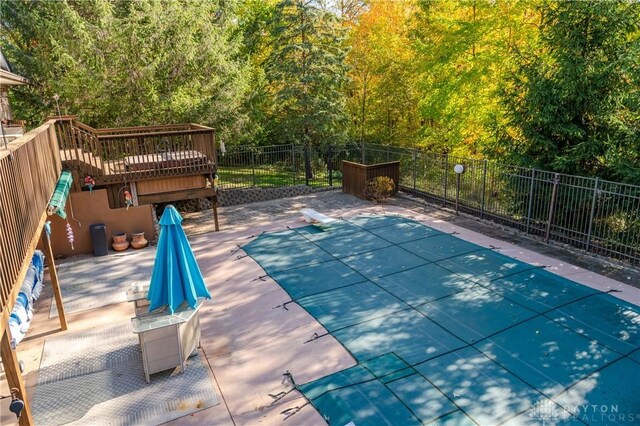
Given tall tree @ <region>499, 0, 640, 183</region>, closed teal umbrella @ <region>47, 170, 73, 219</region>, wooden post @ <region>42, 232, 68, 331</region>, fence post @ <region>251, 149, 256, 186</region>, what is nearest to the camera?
wooden post @ <region>42, 232, 68, 331</region>

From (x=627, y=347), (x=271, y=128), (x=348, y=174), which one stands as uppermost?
(x=271, y=128)

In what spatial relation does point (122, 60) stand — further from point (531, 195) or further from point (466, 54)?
point (531, 195)

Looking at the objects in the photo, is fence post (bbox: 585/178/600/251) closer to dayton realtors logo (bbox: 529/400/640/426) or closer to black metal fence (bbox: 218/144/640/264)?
black metal fence (bbox: 218/144/640/264)

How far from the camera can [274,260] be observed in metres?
9.86

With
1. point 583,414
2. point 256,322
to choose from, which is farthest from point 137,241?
point 583,414

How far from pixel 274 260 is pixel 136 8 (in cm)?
1212

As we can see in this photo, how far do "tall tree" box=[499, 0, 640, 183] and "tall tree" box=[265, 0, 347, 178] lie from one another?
863cm

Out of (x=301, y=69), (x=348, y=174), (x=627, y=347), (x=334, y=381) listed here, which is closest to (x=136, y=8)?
(x=301, y=69)

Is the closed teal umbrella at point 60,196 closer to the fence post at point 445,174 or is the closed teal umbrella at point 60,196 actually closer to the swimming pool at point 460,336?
the swimming pool at point 460,336

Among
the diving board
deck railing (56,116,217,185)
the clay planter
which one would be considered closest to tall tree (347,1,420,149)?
the diving board

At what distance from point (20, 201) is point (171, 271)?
205 centimetres

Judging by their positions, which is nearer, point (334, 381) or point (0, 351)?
point (0, 351)

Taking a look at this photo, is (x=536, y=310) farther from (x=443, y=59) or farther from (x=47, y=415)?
(x=443, y=59)

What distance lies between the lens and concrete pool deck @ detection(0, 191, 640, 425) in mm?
5391
